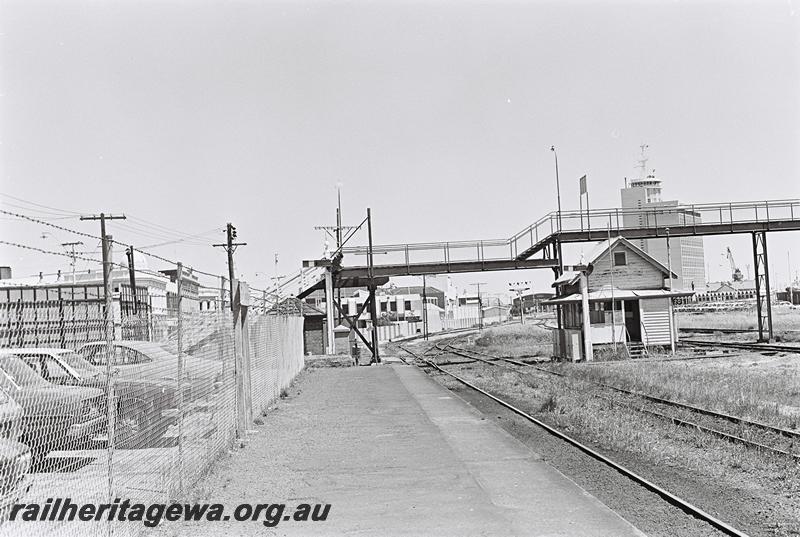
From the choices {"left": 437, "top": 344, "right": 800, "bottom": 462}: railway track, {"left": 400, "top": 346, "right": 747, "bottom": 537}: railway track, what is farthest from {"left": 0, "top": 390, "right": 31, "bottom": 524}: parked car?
{"left": 437, "top": 344, "right": 800, "bottom": 462}: railway track

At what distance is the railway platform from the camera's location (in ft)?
26.2

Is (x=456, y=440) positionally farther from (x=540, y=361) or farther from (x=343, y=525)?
(x=540, y=361)

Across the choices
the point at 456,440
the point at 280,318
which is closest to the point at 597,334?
the point at 280,318

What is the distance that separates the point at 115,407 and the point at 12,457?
1.56m

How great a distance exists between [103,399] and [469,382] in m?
18.8

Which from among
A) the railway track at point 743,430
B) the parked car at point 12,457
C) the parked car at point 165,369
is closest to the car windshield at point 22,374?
the parked car at point 165,369

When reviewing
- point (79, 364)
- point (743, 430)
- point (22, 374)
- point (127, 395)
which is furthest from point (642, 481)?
point (79, 364)

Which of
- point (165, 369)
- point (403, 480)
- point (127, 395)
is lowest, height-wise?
point (403, 480)

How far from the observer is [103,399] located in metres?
8.65

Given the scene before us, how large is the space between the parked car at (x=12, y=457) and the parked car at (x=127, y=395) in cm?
188

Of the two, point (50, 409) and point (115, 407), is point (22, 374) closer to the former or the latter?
point (50, 409)

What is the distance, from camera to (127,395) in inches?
380

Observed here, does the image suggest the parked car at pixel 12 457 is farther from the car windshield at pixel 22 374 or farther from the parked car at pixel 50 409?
the car windshield at pixel 22 374

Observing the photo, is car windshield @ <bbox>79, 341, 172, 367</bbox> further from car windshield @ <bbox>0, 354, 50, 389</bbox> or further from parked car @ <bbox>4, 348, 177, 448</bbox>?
car windshield @ <bbox>0, 354, 50, 389</bbox>
